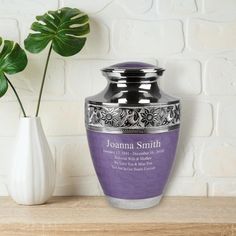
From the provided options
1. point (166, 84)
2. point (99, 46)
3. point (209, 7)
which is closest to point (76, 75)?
point (99, 46)

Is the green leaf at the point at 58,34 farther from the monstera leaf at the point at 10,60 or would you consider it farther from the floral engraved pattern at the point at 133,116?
the floral engraved pattern at the point at 133,116

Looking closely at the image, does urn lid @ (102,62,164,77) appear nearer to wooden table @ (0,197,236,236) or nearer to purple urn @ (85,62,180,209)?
purple urn @ (85,62,180,209)

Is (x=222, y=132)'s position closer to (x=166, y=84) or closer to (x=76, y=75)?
(x=166, y=84)

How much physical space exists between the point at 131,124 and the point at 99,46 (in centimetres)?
19

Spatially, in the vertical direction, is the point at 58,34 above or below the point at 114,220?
above

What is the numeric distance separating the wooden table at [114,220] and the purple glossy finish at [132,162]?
39 millimetres

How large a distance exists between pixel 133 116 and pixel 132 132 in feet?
0.09

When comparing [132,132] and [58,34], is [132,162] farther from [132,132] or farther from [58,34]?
[58,34]

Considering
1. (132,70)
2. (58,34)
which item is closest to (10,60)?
(58,34)

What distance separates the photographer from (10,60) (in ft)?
2.67

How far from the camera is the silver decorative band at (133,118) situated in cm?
76

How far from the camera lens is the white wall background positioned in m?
0.86

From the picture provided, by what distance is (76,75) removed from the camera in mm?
874

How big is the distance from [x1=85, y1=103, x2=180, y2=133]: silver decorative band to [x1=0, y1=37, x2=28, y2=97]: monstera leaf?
156 mm
